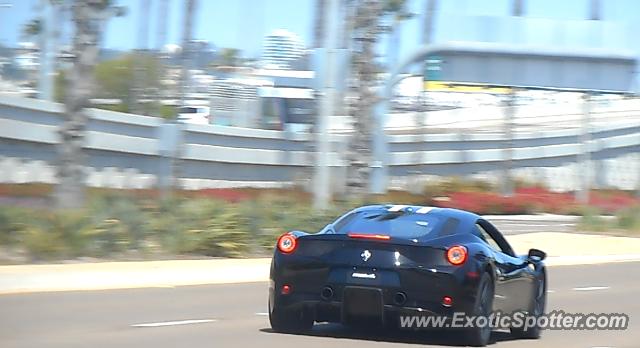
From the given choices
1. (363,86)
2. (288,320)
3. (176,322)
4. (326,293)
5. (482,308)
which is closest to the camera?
(326,293)

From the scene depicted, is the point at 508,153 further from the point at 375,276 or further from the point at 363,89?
the point at 375,276

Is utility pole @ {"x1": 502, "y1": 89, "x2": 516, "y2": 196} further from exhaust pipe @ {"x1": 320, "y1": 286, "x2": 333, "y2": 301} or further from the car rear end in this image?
exhaust pipe @ {"x1": 320, "y1": 286, "x2": 333, "y2": 301}

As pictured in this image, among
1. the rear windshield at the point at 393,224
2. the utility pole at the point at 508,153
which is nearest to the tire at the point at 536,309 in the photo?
the rear windshield at the point at 393,224

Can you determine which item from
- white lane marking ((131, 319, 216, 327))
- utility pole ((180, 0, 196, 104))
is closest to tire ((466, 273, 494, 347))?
white lane marking ((131, 319, 216, 327))

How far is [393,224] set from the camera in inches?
455

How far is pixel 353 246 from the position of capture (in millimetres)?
11000

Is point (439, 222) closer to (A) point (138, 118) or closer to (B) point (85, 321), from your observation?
(B) point (85, 321)

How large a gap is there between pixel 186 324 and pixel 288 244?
199cm

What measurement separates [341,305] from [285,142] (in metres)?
44.3

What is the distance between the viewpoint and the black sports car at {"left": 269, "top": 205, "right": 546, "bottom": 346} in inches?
426

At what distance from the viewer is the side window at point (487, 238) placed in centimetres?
1186

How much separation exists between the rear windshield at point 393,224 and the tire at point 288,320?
0.91m

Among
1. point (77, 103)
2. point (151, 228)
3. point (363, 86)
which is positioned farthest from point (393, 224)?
point (363, 86)

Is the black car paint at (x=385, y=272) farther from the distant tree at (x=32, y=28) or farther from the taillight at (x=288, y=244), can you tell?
the distant tree at (x=32, y=28)
